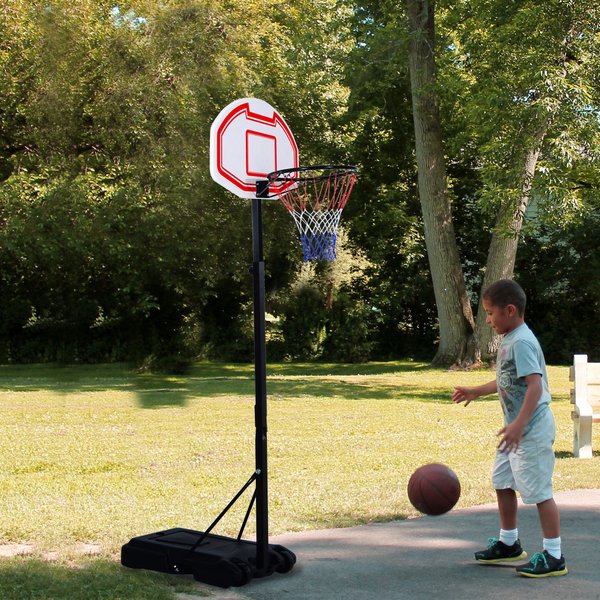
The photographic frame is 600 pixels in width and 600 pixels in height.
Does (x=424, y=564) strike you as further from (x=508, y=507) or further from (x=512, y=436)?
(x=512, y=436)

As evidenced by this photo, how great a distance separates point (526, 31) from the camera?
17.7 m

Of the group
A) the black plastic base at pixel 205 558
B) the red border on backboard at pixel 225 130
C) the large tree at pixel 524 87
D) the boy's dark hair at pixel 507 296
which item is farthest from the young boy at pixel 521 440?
the large tree at pixel 524 87

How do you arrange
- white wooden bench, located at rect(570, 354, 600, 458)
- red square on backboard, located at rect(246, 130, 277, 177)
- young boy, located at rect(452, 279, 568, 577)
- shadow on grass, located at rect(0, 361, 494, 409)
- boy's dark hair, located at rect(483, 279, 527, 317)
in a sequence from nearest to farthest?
young boy, located at rect(452, 279, 568, 577) < boy's dark hair, located at rect(483, 279, 527, 317) < red square on backboard, located at rect(246, 130, 277, 177) < white wooden bench, located at rect(570, 354, 600, 458) < shadow on grass, located at rect(0, 361, 494, 409)

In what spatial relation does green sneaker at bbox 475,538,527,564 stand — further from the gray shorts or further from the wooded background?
the wooded background

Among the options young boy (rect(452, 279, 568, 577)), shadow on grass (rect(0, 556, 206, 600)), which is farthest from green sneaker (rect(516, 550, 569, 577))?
shadow on grass (rect(0, 556, 206, 600))

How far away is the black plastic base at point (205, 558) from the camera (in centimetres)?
526

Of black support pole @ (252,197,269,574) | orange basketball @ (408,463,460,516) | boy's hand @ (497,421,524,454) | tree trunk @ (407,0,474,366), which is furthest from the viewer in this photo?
tree trunk @ (407,0,474,366)

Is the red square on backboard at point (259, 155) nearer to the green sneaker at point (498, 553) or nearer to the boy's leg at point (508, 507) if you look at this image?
the boy's leg at point (508, 507)

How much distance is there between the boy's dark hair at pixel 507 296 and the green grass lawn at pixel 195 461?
7.53 ft

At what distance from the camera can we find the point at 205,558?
5.37 m

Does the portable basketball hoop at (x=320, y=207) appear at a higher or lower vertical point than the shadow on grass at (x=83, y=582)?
higher

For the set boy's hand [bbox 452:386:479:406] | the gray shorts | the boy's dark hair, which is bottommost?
the gray shorts

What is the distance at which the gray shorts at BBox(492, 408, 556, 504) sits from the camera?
534 centimetres

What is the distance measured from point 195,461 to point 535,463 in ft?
18.2
